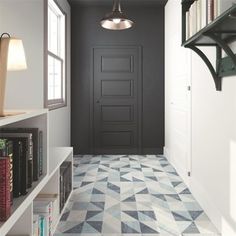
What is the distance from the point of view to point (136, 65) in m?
5.74

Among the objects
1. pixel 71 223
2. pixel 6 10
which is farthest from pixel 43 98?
pixel 71 223

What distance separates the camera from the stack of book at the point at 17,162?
137cm

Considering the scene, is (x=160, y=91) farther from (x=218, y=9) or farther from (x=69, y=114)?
(x=218, y=9)

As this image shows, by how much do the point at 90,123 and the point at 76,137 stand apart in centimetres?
37

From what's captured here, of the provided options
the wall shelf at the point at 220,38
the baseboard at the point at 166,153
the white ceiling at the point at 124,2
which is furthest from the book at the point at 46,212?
the white ceiling at the point at 124,2

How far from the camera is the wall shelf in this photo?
1743 mm

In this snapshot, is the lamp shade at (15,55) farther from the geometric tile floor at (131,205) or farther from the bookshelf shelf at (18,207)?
the geometric tile floor at (131,205)

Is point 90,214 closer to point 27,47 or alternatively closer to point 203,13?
point 203,13

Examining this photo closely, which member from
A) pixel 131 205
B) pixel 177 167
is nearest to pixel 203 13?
pixel 131 205

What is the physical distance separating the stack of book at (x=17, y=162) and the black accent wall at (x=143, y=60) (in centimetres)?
373

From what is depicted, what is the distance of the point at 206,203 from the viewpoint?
282 centimetres

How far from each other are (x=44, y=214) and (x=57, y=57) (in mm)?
3104

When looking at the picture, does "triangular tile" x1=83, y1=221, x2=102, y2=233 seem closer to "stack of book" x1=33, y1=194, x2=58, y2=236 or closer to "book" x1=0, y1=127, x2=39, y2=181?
"stack of book" x1=33, y1=194, x2=58, y2=236

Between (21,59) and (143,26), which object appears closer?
(21,59)
